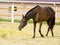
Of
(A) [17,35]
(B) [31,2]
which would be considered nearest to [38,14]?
(A) [17,35]

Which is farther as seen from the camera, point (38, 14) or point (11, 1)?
point (11, 1)

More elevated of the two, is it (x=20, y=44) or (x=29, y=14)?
(x=29, y=14)

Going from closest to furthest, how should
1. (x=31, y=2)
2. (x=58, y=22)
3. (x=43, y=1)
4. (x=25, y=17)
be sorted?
1. (x=25, y=17)
2. (x=58, y=22)
3. (x=31, y=2)
4. (x=43, y=1)

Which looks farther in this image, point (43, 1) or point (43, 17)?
point (43, 1)

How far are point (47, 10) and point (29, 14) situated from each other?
1.06 metres

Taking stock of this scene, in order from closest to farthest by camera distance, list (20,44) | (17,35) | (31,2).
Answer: (20,44) → (17,35) → (31,2)

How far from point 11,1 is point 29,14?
1716 centimetres

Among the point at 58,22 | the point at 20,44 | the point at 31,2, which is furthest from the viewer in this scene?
the point at 31,2

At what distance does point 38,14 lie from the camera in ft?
43.2

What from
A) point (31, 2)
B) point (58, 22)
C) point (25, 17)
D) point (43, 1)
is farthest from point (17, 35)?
point (43, 1)

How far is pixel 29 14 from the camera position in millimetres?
12984

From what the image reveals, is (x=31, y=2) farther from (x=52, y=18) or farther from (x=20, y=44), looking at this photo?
(x=20, y=44)

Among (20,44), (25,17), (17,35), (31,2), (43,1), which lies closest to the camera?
(20,44)

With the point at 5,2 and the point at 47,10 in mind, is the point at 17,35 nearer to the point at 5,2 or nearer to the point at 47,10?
the point at 47,10
